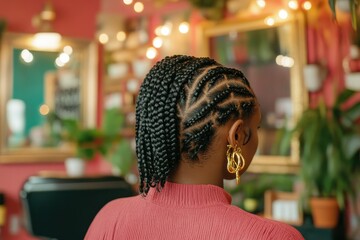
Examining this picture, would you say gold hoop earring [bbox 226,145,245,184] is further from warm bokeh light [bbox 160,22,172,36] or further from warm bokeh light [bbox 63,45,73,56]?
warm bokeh light [bbox 63,45,73,56]

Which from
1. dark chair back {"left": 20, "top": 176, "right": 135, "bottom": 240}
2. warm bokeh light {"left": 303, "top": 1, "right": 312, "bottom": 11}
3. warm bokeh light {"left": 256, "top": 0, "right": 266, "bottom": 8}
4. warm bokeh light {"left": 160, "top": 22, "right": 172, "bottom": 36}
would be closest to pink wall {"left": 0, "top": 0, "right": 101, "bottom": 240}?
warm bokeh light {"left": 160, "top": 22, "right": 172, "bottom": 36}

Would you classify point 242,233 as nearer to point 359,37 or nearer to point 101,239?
point 101,239

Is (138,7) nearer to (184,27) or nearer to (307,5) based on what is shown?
(184,27)

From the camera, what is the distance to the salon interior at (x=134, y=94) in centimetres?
323

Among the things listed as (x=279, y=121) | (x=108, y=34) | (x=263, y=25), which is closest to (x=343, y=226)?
(x=279, y=121)

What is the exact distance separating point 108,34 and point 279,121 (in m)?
2.12

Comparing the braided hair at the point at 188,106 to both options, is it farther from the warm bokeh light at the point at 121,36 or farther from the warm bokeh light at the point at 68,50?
the warm bokeh light at the point at 68,50

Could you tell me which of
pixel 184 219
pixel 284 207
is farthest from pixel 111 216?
pixel 284 207

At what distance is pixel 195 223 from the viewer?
926mm

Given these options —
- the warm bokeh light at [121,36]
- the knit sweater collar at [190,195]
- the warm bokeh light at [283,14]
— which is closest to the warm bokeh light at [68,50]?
the warm bokeh light at [121,36]

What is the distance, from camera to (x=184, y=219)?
94 cm

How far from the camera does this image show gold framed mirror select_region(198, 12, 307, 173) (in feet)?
11.9

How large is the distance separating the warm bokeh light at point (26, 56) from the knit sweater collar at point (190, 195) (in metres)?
4.16

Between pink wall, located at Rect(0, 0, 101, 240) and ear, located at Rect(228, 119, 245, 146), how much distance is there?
13.6ft
